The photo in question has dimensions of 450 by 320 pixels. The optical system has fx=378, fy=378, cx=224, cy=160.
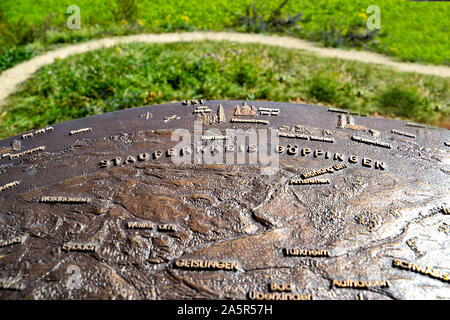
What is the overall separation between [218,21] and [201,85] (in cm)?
426

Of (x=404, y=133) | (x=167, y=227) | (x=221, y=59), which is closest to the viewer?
(x=167, y=227)

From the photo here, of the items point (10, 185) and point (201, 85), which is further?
point (201, 85)

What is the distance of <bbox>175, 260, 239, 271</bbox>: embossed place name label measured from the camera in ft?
7.32

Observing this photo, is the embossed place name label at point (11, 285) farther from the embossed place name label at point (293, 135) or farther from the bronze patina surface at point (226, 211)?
the embossed place name label at point (293, 135)

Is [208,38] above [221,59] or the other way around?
above

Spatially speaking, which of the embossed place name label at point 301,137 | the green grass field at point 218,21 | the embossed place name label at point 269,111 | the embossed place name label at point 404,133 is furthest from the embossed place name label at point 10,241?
the green grass field at point 218,21

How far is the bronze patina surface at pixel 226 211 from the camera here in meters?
2.18

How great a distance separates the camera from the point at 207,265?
224 cm

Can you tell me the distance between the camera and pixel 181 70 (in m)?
6.83

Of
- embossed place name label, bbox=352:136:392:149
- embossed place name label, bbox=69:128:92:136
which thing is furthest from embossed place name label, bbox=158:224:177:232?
embossed place name label, bbox=352:136:392:149

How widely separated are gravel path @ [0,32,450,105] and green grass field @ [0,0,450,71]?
0.29 metres

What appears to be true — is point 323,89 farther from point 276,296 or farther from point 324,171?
point 276,296

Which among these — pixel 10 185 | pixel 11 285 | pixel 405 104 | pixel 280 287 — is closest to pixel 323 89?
pixel 405 104

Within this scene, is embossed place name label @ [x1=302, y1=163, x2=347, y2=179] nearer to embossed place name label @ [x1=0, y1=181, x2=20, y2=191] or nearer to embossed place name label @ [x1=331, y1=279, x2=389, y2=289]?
embossed place name label @ [x1=331, y1=279, x2=389, y2=289]
